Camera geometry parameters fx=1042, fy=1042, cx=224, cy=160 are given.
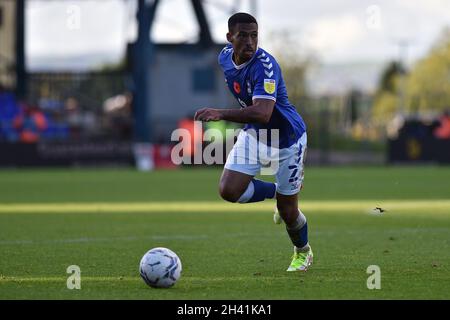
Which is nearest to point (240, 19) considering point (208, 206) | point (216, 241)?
point (216, 241)

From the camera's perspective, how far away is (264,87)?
946cm

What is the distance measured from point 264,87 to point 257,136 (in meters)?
0.62

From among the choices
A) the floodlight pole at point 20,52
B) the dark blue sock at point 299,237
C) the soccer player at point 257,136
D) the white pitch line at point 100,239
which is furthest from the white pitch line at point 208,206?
the floodlight pole at point 20,52

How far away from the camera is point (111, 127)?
38.9m

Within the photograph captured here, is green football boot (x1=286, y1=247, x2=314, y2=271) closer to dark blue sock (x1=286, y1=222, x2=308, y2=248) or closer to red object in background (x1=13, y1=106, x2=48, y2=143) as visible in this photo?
dark blue sock (x1=286, y1=222, x2=308, y2=248)

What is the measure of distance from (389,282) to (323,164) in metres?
29.2

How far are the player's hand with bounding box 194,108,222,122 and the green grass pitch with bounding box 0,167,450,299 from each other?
1.40 meters

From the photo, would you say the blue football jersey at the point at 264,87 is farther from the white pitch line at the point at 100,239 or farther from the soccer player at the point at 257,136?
the white pitch line at the point at 100,239

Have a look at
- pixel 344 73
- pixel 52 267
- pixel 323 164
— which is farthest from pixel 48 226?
pixel 344 73

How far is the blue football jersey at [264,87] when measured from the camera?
9.50 m

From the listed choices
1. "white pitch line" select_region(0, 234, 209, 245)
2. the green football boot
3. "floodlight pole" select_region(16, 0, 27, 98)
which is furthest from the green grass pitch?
"floodlight pole" select_region(16, 0, 27, 98)

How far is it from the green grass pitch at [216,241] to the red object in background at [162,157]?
29.4 feet

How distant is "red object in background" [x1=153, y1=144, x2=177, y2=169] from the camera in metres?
33.8

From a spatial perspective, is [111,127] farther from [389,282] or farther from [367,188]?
[389,282]
